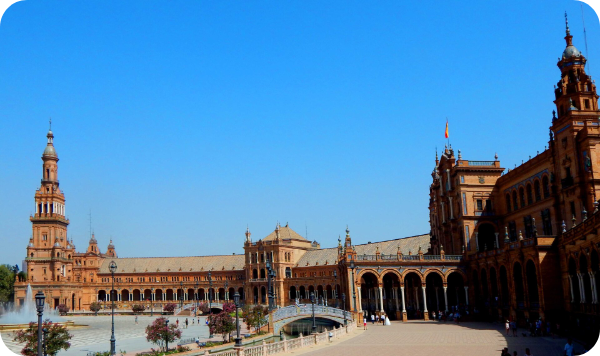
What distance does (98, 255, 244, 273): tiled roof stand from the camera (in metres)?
Result: 134

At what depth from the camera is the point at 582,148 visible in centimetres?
5038

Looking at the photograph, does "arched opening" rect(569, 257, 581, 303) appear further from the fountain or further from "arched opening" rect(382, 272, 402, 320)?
the fountain

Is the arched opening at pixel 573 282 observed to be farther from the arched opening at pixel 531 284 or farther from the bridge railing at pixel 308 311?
the bridge railing at pixel 308 311

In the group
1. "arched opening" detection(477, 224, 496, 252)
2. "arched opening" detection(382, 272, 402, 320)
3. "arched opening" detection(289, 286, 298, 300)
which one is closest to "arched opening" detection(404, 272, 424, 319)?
"arched opening" detection(382, 272, 402, 320)

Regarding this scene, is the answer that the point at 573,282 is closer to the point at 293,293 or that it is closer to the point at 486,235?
the point at 486,235

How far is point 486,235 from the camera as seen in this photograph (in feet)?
230

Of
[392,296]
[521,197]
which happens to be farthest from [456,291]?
[521,197]

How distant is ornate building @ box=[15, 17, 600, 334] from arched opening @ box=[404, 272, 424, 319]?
0.51 ft

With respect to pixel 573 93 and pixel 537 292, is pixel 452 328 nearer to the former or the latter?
pixel 537 292

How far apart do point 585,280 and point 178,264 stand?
357 feet

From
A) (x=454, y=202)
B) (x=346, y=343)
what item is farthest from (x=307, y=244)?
(x=346, y=343)

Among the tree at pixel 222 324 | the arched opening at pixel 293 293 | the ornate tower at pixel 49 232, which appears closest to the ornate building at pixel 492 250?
the arched opening at pixel 293 293

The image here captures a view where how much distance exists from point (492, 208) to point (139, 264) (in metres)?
95.1

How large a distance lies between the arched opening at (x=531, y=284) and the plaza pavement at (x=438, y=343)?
3.71 m
